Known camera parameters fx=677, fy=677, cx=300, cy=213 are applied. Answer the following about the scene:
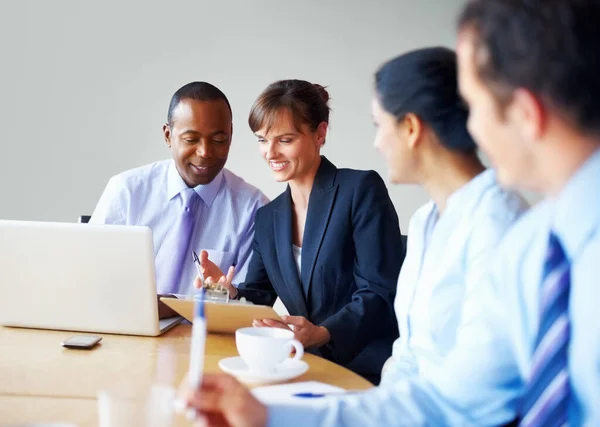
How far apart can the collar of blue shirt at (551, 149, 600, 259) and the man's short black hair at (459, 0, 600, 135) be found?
5 cm

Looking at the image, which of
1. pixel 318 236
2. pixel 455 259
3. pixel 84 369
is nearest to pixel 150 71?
pixel 318 236

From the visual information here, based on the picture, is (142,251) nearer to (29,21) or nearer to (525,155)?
(525,155)

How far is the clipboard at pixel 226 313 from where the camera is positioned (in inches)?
61.9

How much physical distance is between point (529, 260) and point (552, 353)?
0.42 feet

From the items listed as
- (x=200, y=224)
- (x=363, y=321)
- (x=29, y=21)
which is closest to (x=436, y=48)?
(x=363, y=321)

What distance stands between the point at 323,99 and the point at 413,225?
96cm

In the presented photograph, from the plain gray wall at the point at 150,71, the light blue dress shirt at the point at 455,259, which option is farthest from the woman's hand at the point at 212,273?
the plain gray wall at the point at 150,71

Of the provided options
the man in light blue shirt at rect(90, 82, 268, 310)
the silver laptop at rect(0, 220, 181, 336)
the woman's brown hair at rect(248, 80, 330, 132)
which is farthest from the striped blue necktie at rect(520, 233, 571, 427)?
the man in light blue shirt at rect(90, 82, 268, 310)

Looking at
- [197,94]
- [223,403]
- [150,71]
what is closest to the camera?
[223,403]

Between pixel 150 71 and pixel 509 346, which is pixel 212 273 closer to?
pixel 509 346

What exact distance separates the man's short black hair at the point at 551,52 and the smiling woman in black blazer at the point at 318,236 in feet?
4.29

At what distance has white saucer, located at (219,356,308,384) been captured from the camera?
1320mm

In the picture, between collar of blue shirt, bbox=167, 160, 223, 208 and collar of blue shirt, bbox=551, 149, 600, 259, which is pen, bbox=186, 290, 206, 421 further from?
collar of blue shirt, bbox=167, 160, 223, 208

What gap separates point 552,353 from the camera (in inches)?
32.1
